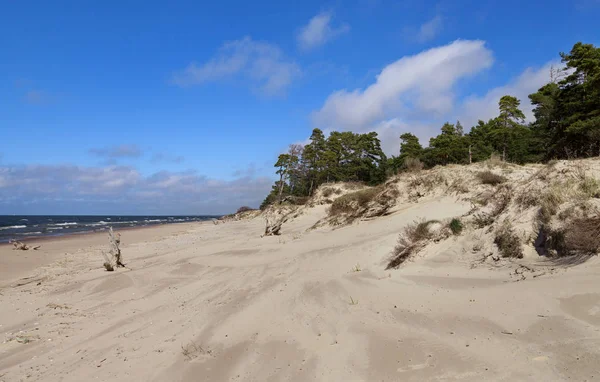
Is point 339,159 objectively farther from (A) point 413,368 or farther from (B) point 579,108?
(A) point 413,368

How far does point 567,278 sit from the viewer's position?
5.39 metres

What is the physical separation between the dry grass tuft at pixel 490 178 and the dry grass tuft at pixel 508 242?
8.36m

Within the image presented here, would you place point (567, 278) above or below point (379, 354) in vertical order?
above

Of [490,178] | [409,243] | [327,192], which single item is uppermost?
[327,192]

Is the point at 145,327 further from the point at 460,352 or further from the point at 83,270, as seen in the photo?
the point at 83,270

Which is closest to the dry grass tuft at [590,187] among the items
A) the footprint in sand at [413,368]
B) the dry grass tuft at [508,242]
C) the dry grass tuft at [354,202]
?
the dry grass tuft at [508,242]

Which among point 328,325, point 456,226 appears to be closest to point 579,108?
point 456,226

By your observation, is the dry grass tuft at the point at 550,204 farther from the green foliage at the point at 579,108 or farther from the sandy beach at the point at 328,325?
the green foliage at the point at 579,108

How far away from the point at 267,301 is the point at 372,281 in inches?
92.7

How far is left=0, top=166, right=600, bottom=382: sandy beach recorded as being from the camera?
13.7ft

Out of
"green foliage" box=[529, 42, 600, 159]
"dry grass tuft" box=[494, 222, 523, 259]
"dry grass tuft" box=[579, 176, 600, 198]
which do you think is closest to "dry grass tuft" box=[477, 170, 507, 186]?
"dry grass tuft" box=[579, 176, 600, 198]

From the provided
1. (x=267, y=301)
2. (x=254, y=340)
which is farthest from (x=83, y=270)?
(x=254, y=340)

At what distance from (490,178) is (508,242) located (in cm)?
930

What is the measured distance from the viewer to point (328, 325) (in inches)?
229
